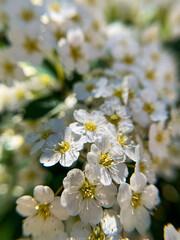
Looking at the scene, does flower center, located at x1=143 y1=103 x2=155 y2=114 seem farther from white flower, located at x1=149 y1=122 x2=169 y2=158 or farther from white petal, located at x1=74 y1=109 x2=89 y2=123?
white petal, located at x1=74 y1=109 x2=89 y2=123

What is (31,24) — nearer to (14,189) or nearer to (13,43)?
(13,43)

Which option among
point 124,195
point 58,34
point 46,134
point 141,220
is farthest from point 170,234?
point 58,34

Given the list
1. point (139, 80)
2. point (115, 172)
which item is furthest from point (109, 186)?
point (139, 80)

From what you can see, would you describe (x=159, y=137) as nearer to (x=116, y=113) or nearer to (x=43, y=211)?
(x=116, y=113)

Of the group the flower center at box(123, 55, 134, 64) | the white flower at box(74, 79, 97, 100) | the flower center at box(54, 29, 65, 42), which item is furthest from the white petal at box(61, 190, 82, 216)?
the flower center at box(123, 55, 134, 64)

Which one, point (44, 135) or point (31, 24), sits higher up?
point (31, 24)

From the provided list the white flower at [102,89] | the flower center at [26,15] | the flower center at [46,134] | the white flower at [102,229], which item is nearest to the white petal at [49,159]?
the flower center at [46,134]
